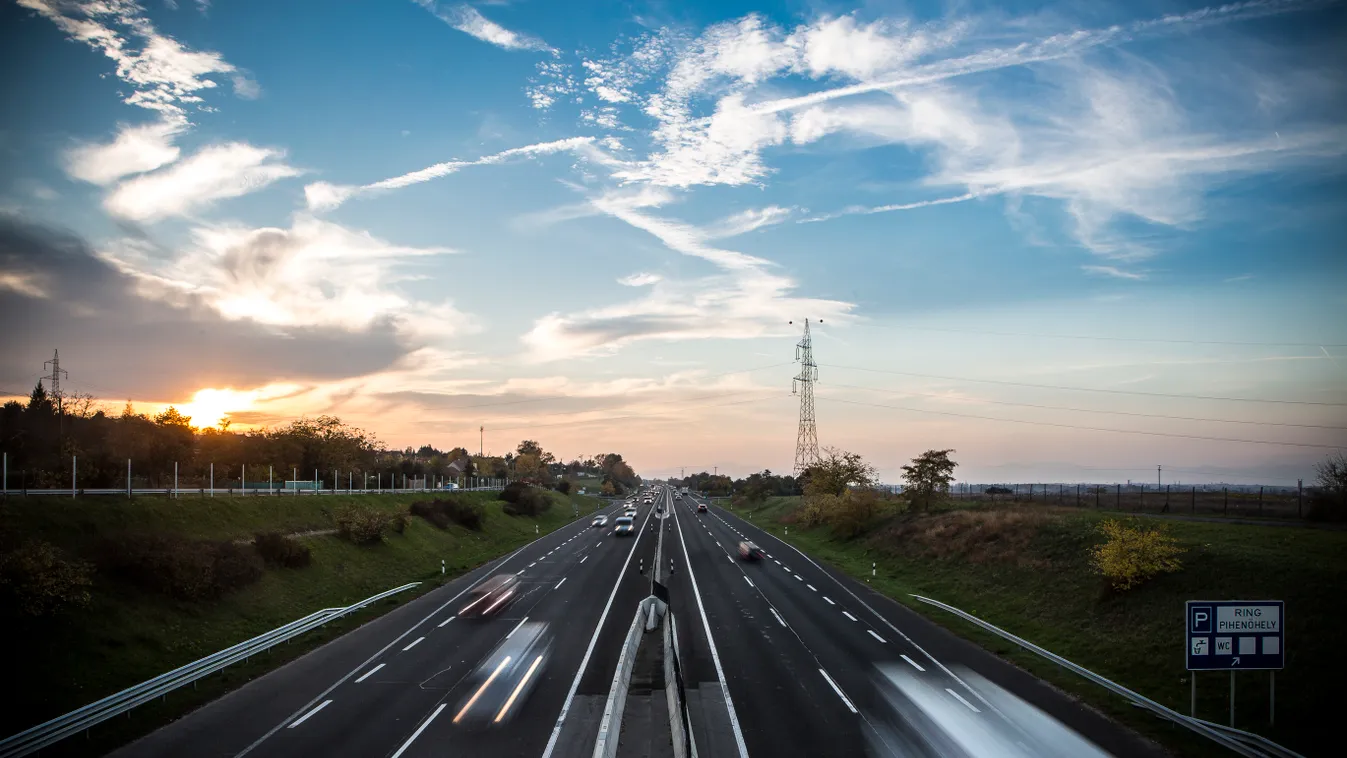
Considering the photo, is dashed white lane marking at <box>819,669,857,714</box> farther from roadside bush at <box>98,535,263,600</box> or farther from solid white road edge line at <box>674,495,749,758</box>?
roadside bush at <box>98,535,263,600</box>

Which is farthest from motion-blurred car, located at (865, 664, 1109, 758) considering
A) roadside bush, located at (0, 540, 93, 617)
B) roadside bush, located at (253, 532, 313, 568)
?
roadside bush, located at (253, 532, 313, 568)

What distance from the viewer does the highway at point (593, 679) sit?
17500mm

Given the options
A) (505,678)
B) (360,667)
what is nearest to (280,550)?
(360,667)

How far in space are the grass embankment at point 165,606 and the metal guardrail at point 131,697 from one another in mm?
370

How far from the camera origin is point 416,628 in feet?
99.8

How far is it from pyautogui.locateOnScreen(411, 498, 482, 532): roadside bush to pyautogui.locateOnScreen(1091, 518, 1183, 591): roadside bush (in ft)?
179

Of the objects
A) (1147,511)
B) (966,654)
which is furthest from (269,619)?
(1147,511)

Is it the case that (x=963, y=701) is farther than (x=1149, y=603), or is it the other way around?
(x=1149, y=603)

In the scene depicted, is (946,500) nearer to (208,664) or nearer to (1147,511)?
(1147,511)

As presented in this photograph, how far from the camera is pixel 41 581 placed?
23.1 metres

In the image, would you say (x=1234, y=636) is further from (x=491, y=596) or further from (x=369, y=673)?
(x=491, y=596)

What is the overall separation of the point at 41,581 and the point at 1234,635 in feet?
117

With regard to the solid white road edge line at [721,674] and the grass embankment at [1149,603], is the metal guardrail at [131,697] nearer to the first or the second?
the solid white road edge line at [721,674]

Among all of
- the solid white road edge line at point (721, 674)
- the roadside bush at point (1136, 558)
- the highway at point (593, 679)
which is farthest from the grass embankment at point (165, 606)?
the roadside bush at point (1136, 558)
